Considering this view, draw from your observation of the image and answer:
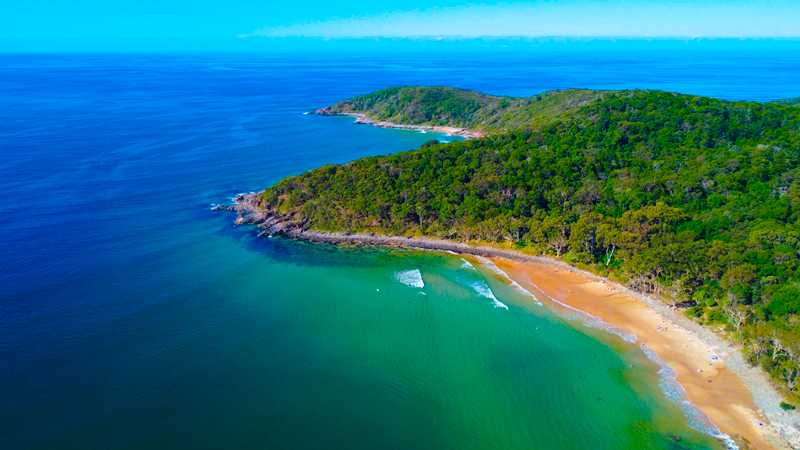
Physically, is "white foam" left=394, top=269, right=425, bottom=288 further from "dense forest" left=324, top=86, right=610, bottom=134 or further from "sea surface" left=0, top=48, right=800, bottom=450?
"dense forest" left=324, top=86, right=610, bottom=134

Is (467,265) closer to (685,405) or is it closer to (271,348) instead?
(271,348)

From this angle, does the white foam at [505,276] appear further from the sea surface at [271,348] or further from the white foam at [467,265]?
the white foam at [467,265]

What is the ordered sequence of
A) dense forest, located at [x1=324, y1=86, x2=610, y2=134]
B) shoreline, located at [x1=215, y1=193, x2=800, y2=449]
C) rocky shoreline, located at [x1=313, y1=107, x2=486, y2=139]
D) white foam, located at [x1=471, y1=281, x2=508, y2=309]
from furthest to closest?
rocky shoreline, located at [x1=313, y1=107, x2=486, y2=139] < dense forest, located at [x1=324, y1=86, x2=610, y2=134] < white foam, located at [x1=471, y1=281, x2=508, y2=309] < shoreline, located at [x1=215, y1=193, x2=800, y2=449]

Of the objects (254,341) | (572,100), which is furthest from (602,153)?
(254,341)

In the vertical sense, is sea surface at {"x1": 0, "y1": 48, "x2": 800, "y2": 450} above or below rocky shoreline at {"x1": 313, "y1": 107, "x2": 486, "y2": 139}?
below

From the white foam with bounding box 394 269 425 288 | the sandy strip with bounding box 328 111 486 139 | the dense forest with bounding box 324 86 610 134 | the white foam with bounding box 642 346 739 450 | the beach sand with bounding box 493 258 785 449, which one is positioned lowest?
the white foam with bounding box 642 346 739 450

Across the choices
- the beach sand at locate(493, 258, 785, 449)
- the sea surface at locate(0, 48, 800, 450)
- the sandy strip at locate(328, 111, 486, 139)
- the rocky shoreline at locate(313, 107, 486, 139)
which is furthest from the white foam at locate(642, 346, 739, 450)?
the sandy strip at locate(328, 111, 486, 139)
